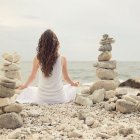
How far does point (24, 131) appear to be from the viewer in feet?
21.8

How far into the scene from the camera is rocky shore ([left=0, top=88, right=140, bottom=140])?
6402 mm

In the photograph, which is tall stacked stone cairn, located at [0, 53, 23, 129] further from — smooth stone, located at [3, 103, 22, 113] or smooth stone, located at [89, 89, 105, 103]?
smooth stone, located at [89, 89, 105, 103]

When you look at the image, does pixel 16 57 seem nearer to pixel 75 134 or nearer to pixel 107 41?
pixel 107 41

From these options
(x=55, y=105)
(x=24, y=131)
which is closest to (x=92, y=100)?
(x=55, y=105)

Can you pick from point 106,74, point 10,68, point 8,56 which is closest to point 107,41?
point 106,74

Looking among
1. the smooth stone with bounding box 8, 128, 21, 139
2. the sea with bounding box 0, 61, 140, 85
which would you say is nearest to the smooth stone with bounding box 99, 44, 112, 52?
the smooth stone with bounding box 8, 128, 21, 139

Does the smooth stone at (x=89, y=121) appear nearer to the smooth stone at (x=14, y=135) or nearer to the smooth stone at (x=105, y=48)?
the smooth stone at (x=14, y=135)

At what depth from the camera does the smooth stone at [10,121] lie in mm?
6957

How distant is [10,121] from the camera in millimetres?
6984

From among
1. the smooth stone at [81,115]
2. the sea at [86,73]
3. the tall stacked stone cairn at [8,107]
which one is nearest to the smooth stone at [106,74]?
the smooth stone at [81,115]

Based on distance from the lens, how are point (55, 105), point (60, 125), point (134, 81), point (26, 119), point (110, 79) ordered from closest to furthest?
point (60, 125), point (26, 119), point (55, 105), point (110, 79), point (134, 81)

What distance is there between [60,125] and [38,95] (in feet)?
8.59

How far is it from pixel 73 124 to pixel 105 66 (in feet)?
12.5

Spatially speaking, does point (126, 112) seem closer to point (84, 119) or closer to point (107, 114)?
point (107, 114)
